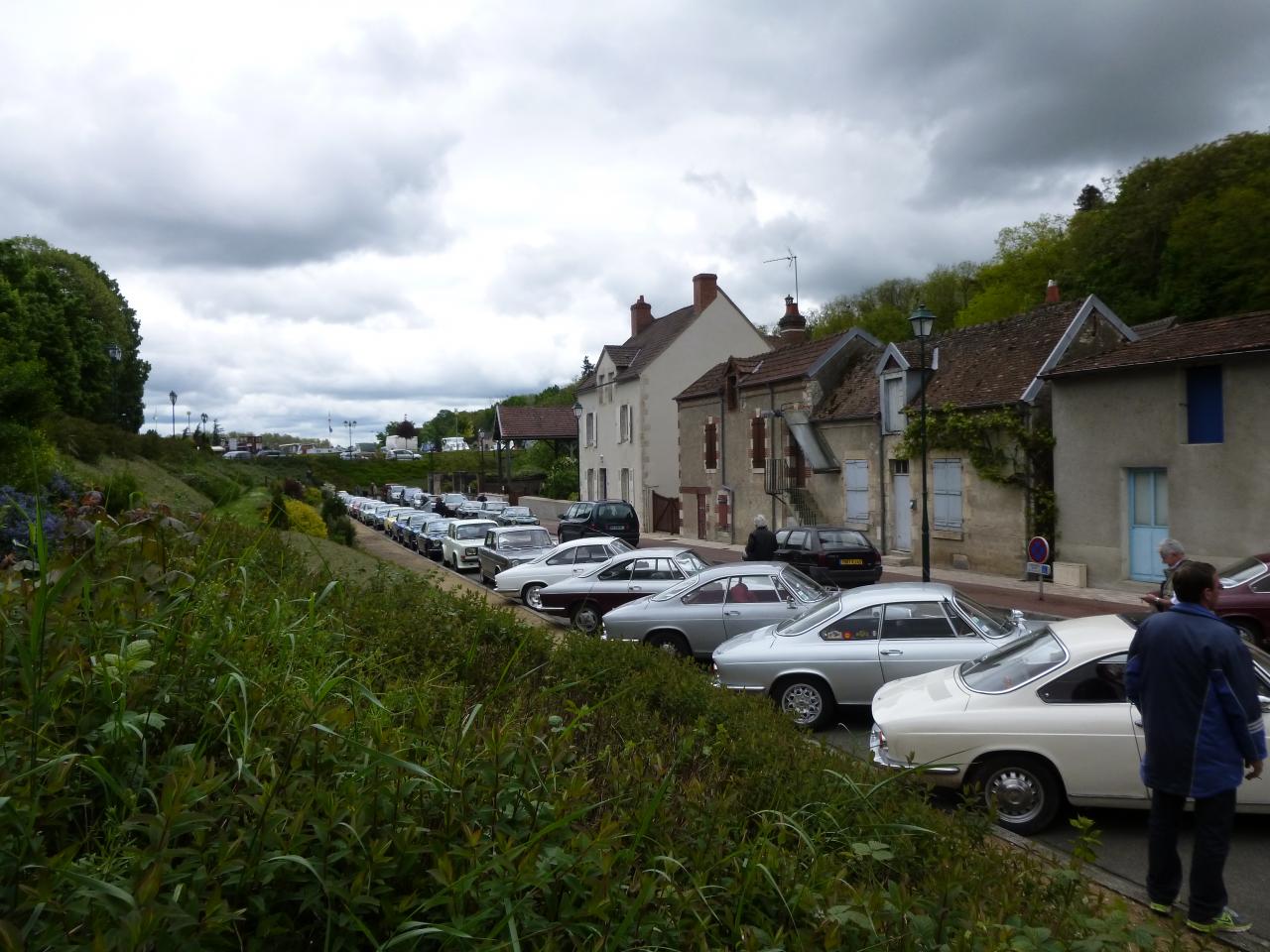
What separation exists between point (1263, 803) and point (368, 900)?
21.4 ft

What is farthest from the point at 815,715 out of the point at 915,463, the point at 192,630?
the point at 915,463

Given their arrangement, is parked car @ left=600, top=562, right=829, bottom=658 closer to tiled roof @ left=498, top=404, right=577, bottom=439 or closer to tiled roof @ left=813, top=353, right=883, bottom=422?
tiled roof @ left=813, top=353, right=883, bottom=422

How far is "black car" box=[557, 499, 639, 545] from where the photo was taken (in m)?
A: 30.6

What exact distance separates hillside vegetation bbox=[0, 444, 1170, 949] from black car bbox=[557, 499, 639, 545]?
86.9 ft

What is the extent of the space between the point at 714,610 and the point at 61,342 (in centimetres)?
3262

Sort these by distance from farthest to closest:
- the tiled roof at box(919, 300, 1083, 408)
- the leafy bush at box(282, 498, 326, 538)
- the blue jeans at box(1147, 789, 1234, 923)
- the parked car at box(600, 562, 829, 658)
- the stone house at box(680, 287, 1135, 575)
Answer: the tiled roof at box(919, 300, 1083, 408) → the stone house at box(680, 287, 1135, 575) → the leafy bush at box(282, 498, 326, 538) → the parked car at box(600, 562, 829, 658) → the blue jeans at box(1147, 789, 1234, 923)

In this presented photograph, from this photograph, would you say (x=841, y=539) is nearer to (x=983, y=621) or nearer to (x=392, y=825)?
(x=983, y=621)

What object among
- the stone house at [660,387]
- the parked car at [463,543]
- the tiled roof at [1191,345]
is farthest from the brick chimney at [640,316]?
the tiled roof at [1191,345]

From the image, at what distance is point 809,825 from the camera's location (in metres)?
3.42

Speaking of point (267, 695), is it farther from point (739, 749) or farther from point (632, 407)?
point (632, 407)

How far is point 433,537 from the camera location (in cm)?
3269

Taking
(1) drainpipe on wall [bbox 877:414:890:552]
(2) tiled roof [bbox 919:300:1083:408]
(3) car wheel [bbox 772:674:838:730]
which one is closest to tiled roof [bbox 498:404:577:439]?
(1) drainpipe on wall [bbox 877:414:890:552]

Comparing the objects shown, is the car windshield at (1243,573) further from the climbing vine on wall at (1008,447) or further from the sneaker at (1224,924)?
the sneaker at (1224,924)

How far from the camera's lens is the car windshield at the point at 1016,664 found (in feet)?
22.9
